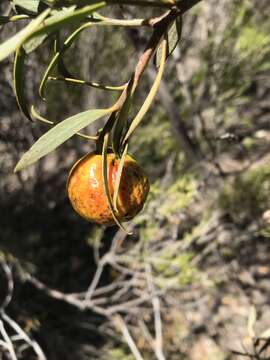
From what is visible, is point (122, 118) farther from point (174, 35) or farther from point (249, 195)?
point (249, 195)

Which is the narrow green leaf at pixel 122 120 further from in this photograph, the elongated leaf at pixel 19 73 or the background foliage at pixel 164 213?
the background foliage at pixel 164 213

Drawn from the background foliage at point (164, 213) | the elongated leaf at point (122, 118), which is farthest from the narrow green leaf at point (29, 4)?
the background foliage at point (164, 213)

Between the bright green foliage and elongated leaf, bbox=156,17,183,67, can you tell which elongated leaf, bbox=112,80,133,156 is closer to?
elongated leaf, bbox=156,17,183,67

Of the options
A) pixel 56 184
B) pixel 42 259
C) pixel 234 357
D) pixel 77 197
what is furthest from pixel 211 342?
pixel 77 197

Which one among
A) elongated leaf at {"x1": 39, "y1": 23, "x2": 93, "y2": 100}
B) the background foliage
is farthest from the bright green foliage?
elongated leaf at {"x1": 39, "y1": 23, "x2": 93, "y2": 100}

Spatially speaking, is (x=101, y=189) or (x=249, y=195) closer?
(x=101, y=189)

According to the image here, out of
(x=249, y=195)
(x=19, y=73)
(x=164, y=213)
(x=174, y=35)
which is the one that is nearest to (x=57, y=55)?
(x=19, y=73)
